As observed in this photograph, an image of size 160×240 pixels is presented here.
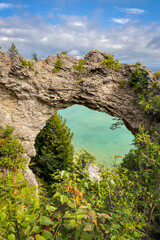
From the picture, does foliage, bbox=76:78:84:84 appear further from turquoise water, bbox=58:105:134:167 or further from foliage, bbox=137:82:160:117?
turquoise water, bbox=58:105:134:167

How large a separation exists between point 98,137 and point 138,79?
20511 millimetres

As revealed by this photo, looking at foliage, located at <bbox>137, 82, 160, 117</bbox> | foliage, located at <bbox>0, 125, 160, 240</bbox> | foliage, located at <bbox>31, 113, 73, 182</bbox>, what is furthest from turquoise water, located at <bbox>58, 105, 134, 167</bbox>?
foliage, located at <bbox>0, 125, 160, 240</bbox>

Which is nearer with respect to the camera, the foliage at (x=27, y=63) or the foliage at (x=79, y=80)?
the foliage at (x=27, y=63)

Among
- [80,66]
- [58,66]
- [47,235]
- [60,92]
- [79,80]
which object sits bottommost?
[47,235]

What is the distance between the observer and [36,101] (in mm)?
6789

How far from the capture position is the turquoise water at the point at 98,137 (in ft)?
71.3

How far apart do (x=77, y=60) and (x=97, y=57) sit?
3.18 ft

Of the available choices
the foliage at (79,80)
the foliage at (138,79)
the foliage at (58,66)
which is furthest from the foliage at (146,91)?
the foliage at (58,66)

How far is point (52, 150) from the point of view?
30.6 feet

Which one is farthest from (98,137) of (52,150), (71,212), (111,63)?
(71,212)

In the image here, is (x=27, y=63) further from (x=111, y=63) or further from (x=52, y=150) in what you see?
(x=52, y=150)

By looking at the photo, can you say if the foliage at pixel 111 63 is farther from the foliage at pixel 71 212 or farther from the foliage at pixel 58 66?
the foliage at pixel 71 212

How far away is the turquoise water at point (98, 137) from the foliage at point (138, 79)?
1208 cm

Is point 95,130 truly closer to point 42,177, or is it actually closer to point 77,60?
point 42,177
